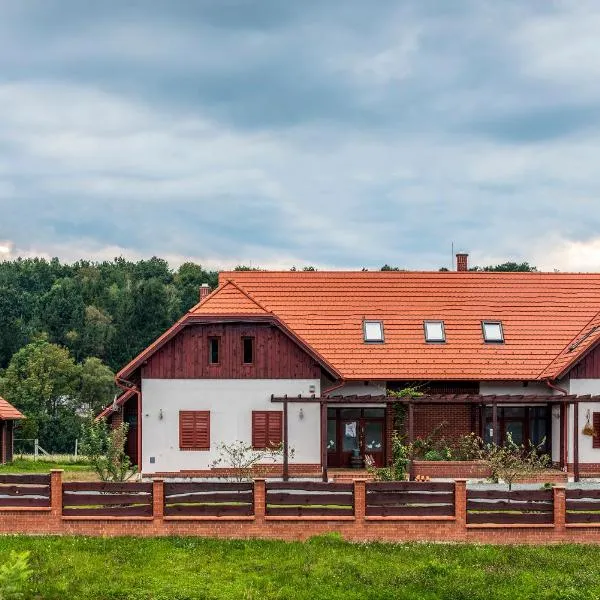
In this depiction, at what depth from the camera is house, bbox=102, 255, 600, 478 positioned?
29250 mm

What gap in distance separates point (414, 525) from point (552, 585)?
3169mm

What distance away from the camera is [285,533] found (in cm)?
1973

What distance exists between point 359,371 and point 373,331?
219cm

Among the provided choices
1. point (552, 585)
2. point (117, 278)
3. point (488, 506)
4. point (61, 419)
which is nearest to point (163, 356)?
point (488, 506)

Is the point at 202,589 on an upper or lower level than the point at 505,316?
lower

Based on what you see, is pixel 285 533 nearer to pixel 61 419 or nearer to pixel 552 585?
pixel 552 585

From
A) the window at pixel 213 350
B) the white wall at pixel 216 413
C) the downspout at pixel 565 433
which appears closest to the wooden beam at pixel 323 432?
the white wall at pixel 216 413

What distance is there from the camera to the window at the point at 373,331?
31.9 metres

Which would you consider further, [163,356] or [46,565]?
[163,356]

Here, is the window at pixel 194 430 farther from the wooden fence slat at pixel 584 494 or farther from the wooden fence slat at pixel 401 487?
the wooden fence slat at pixel 584 494

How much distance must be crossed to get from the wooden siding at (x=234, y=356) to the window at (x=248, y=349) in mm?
116

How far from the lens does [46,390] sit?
2030 inches

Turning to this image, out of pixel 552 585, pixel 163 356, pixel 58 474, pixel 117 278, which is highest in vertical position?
pixel 117 278

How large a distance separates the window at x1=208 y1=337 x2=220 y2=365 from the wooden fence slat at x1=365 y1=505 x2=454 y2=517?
10.8m
